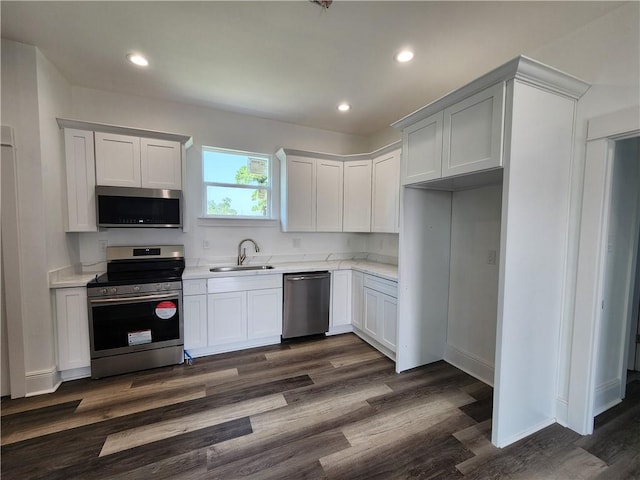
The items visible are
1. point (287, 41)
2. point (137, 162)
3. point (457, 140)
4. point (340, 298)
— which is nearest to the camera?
point (457, 140)

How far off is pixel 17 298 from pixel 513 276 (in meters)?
3.90

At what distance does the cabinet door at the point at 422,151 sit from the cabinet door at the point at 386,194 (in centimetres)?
61

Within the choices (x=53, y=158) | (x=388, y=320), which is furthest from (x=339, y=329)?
(x=53, y=158)

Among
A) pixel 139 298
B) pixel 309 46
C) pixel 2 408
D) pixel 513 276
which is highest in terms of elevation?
pixel 309 46

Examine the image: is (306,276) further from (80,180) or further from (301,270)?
(80,180)

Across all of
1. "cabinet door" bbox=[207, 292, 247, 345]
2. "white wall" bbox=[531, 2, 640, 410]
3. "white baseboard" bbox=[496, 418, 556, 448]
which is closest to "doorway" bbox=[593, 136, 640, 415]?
"white wall" bbox=[531, 2, 640, 410]

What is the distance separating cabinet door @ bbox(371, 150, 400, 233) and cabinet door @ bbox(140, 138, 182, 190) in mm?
2420

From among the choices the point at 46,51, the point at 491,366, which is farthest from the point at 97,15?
the point at 491,366

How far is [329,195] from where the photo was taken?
386cm

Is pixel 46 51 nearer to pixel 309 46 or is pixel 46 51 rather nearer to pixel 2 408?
pixel 309 46

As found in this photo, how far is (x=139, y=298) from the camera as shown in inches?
106

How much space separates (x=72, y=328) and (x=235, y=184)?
2299 mm

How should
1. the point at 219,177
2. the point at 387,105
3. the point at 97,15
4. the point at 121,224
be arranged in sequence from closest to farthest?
the point at 97,15 < the point at 121,224 < the point at 387,105 < the point at 219,177

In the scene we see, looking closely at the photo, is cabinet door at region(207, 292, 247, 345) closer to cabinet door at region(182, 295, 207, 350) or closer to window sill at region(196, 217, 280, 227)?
cabinet door at region(182, 295, 207, 350)
